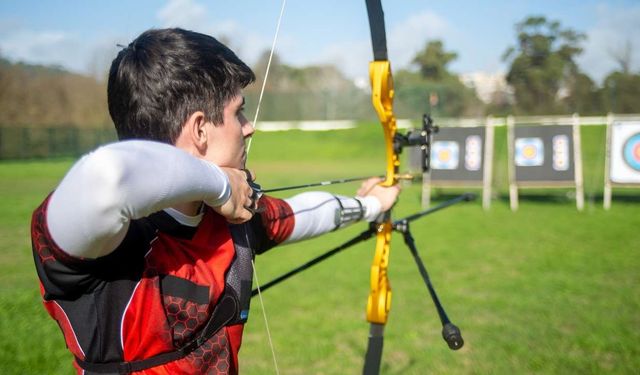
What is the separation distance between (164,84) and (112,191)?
0.34 meters

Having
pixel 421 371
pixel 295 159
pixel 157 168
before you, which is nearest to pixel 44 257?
pixel 157 168

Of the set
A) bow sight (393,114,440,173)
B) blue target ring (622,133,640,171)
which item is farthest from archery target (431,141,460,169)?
bow sight (393,114,440,173)

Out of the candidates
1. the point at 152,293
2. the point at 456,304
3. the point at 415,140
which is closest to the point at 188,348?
the point at 152,293

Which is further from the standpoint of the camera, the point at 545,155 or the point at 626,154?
the point at 545,155

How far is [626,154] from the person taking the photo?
30.1 feet

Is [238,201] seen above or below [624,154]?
above

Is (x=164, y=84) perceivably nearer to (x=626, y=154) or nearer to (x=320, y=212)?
(x=320, y=212)

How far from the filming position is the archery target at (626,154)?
9.09m

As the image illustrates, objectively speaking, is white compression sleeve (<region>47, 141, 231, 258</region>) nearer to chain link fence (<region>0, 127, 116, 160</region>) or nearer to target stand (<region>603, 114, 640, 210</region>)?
target stand (<region>603, 114, 640, 210</region>)

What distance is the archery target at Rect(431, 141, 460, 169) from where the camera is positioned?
1002 cm

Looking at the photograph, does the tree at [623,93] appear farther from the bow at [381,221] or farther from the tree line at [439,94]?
the bow at [381,221]

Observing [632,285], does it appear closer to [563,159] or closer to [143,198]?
[143,198]

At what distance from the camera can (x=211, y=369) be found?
0.97 m

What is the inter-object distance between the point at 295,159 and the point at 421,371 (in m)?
20.6
